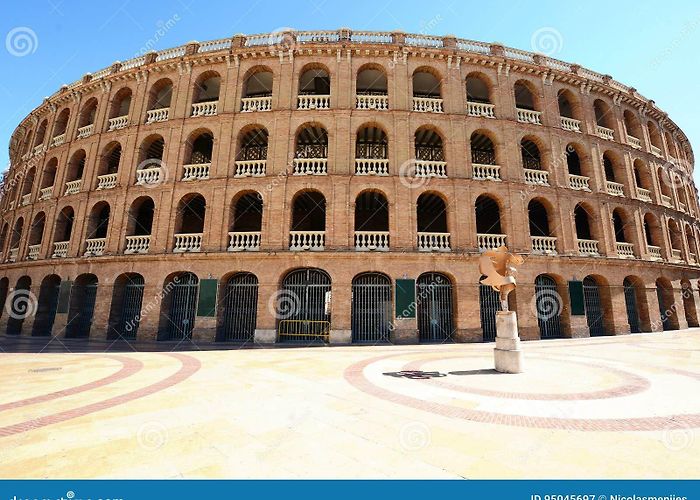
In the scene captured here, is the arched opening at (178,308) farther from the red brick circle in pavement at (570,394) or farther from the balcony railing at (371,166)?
the red brick circle in pavement at (570,394)

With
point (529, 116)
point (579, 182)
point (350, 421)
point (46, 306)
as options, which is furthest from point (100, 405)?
point (579, 182)

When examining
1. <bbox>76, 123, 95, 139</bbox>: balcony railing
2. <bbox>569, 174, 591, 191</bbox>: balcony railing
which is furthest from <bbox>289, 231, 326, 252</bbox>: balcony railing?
<bbox>76, 123, 95, 139</bbox>: balcony railing

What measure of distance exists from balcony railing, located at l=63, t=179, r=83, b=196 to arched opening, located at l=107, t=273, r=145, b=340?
7715 millimetres

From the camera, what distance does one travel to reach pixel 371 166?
1753 centimetres

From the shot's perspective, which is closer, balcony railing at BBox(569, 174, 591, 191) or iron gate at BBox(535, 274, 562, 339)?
iron gate at BBox(535, 274, 562, 339)

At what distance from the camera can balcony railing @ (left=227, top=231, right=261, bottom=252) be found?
53.3ft

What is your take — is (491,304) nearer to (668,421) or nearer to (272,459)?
(668,421)

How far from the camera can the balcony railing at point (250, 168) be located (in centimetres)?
1713

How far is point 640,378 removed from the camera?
25.7ft

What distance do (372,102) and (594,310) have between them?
59.3 feet

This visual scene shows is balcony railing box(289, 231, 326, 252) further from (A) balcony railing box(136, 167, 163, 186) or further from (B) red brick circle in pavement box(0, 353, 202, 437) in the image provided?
(A) balcony railing box(136, 167, 163, 186)

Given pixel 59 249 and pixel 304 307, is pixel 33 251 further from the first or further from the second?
pixel 304 307

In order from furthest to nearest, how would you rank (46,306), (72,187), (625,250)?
1. (72,187)
2. (46,306)
3. (625,250)

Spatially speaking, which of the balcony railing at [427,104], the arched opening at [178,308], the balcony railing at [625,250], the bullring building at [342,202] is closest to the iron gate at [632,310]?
the bullring building at [342,202]
